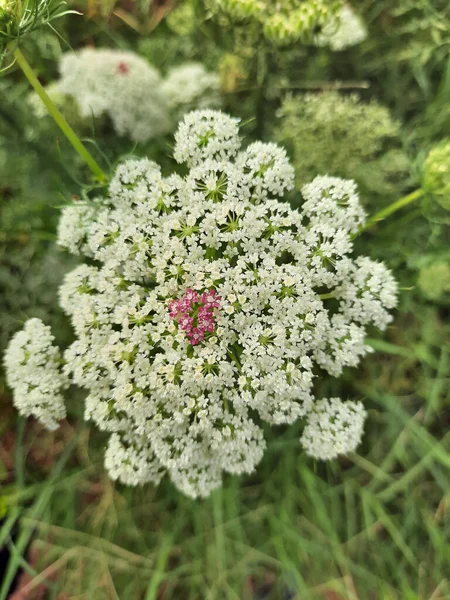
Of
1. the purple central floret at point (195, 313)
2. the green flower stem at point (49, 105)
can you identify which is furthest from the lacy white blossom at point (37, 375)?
the green flower stem at point (49, 105)

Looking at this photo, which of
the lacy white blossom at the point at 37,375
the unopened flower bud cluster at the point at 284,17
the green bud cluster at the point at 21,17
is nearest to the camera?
the green bud cluster at the point at 21,17

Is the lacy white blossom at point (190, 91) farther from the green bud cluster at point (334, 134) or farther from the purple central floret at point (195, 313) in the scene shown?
the purple central floret at point (195, 313)

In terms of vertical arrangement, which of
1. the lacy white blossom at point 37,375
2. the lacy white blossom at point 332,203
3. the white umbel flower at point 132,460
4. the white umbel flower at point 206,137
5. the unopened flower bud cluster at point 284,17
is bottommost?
the white umbel flower at point 132,460

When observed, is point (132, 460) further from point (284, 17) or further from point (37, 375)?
point (284, 17)

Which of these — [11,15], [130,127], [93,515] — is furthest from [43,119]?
[93,515]

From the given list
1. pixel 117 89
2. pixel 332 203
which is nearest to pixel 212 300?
pixel 332 203

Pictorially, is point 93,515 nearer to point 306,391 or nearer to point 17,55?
point 306,391

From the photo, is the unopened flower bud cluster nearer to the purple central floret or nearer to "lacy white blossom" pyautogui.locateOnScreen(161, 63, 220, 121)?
"lacy white blossom" pyautogui.locateOnScreen(161, 63, 220, 121)
